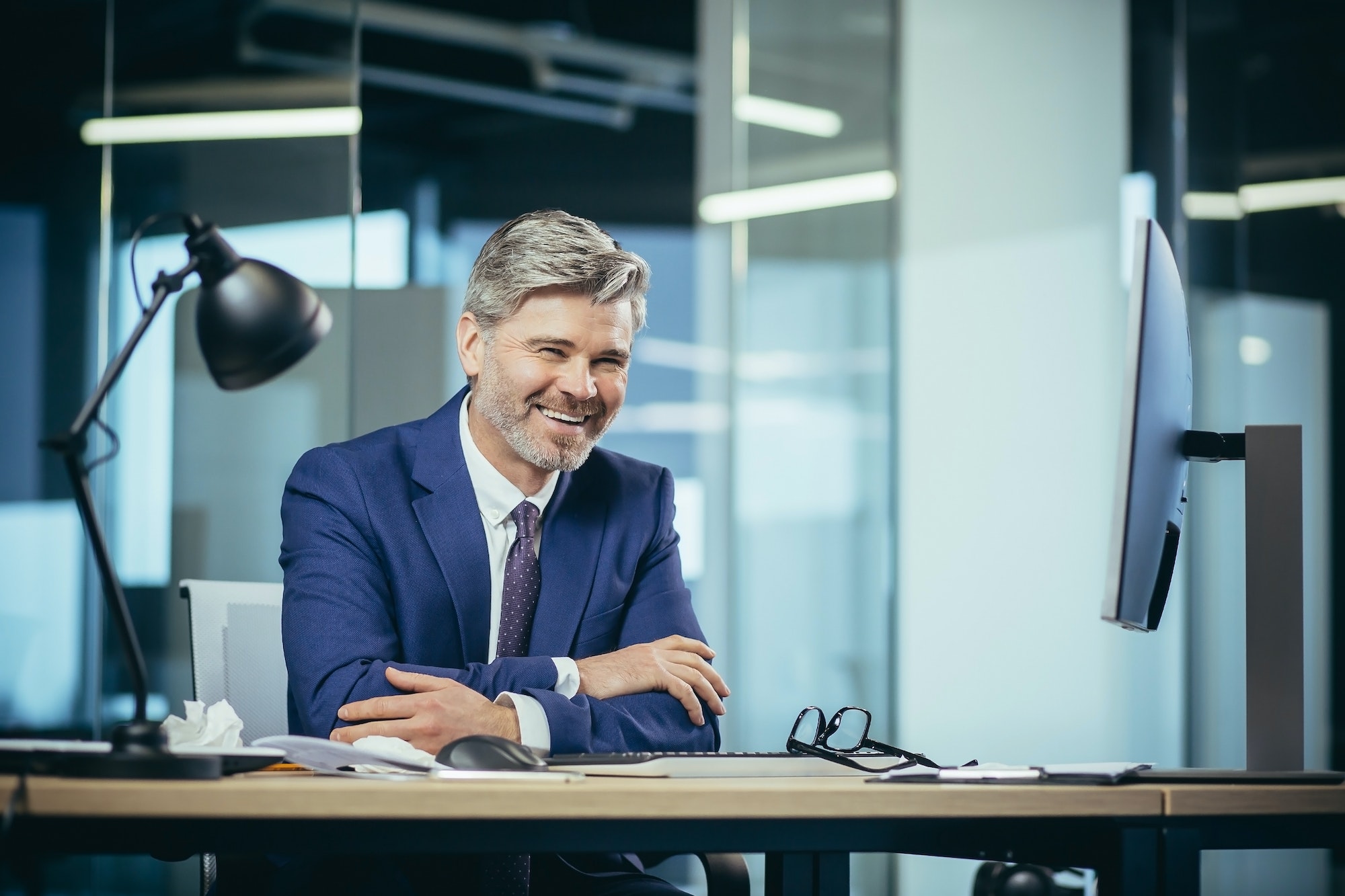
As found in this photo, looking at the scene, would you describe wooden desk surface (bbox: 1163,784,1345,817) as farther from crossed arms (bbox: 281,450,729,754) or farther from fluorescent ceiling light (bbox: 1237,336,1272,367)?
fluorescent ceiling light (bbox: 1237,336,1272,367)

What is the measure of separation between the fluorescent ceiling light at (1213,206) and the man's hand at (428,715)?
3285mm

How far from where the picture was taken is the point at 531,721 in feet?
4.71

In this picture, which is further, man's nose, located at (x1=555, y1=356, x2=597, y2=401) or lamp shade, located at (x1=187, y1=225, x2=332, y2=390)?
man's nose, located at (x1=555, y1=356, x2=597, y2=401)

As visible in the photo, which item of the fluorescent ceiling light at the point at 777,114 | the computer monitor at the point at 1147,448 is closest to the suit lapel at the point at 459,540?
the computer monitor at the point at 1147,448

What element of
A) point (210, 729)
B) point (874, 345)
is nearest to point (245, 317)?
point (210, 729)

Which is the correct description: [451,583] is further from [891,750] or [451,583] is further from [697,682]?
[891,750]

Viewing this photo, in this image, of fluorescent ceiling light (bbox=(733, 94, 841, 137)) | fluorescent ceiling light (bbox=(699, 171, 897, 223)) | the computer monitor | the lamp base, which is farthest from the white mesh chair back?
fluorescent ceiling light (bbox=(733, 94, 841, 137))

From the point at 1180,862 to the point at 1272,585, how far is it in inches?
19.2

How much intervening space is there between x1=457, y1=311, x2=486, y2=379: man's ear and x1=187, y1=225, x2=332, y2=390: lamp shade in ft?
1.70

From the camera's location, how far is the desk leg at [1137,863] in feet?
3.48

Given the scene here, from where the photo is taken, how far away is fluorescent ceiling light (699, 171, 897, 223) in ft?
12.6

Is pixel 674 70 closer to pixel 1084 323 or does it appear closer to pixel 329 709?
pixel 1084 323

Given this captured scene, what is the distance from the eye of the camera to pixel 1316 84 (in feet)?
12.9

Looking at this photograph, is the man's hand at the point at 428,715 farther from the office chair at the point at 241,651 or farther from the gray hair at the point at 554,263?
the gray hair at the point at 554,263
